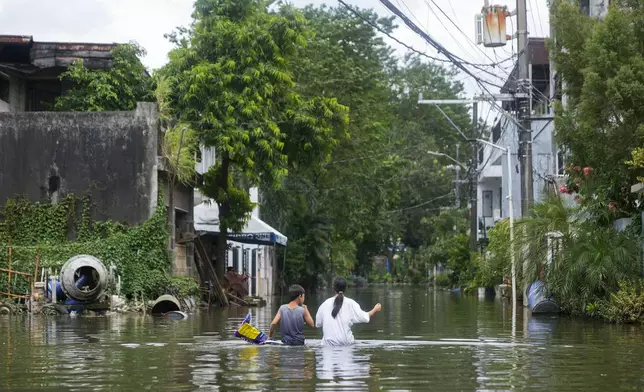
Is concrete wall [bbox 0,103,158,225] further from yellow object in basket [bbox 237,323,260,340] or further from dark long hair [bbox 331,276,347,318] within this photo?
dark long hair [bbox 331,276,347,318]

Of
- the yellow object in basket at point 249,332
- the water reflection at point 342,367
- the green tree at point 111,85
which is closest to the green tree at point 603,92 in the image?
the yellow object in basket at point 249,332

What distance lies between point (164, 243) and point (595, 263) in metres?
14.5

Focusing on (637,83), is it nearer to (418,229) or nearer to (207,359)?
(207,359)

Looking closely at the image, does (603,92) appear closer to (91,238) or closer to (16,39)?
(91,238)

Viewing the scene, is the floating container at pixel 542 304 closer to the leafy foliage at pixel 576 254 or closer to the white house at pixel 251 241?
the leafy foliage at pixel 576 254

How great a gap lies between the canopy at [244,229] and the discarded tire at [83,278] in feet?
41.6

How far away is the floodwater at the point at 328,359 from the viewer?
13109mm

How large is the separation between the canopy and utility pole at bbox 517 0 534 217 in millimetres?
11064

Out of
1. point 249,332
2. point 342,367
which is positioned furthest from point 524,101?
point 342,367

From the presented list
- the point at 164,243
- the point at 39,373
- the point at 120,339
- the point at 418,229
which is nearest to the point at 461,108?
the point at 418,229

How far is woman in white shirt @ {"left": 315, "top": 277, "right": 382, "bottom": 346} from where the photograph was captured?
61.1 ft

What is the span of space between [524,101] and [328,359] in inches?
991

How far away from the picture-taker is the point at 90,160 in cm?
3784

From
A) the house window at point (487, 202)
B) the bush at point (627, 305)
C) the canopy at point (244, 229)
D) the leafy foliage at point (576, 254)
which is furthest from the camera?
the house window at point (487, 202)
